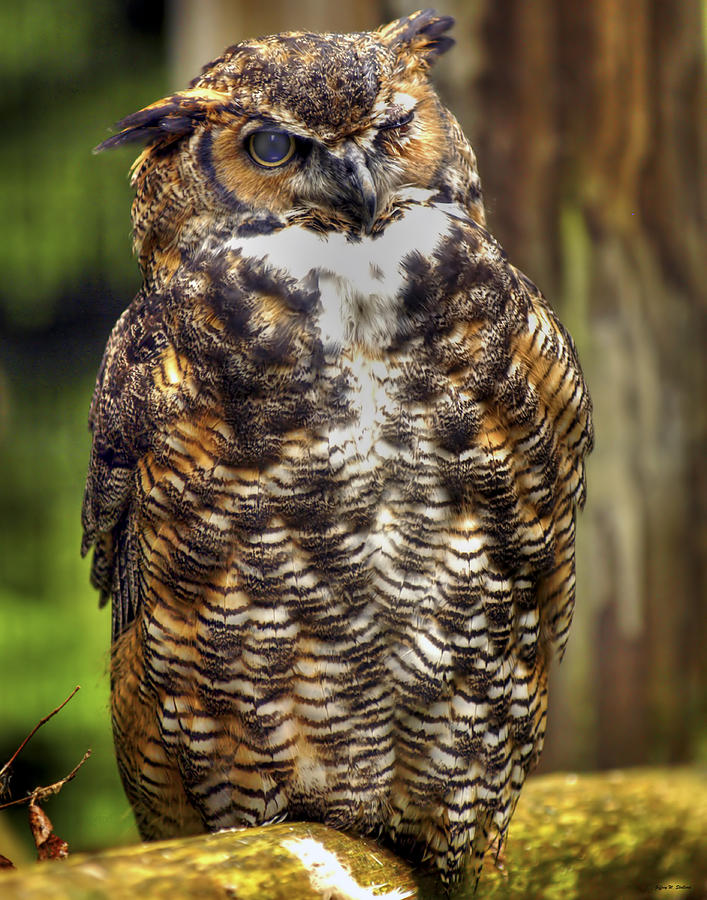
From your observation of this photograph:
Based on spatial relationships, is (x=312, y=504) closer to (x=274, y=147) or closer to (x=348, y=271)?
(x=348, y=271)

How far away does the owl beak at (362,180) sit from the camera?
1236 mm

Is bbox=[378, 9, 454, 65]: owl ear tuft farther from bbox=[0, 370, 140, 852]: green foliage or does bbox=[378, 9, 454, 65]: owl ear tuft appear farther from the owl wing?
bbox=[0, 370, 140, 852]: green foliage

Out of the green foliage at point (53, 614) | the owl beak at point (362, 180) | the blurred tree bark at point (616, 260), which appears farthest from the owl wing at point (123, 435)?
the green foliage at point (53, 614)

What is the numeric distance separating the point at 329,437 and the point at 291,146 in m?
0.36

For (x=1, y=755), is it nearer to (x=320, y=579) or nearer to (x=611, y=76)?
(x=320, y=579)

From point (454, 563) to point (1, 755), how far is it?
2.05 metres

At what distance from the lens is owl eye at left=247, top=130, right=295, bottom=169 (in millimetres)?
1265

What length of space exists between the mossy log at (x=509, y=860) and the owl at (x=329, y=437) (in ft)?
0.49

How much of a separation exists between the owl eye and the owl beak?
0.24 ft

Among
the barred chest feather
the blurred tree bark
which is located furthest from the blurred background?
the barred chest feather

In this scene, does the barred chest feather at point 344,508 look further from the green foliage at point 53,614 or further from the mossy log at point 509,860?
the green foliage at point 53,614

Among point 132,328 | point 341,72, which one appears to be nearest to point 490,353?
point 341,72

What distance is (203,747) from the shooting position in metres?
1.44

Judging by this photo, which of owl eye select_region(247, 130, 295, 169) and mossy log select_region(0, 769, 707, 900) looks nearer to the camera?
mossy log select_region(0, 769, 707, 900)
